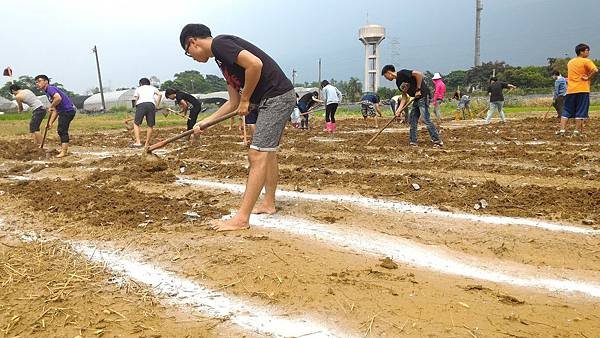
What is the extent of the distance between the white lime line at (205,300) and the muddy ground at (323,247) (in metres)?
0.08

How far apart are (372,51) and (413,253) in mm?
74981

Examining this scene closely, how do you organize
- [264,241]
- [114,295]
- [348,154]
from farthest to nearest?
[348,154] → [264,241] → [114,295]

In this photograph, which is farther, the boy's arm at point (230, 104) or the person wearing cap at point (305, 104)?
the person wearing cap at point (305, 104)

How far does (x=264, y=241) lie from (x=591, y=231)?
260 centimetres

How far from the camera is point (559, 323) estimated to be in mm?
2434

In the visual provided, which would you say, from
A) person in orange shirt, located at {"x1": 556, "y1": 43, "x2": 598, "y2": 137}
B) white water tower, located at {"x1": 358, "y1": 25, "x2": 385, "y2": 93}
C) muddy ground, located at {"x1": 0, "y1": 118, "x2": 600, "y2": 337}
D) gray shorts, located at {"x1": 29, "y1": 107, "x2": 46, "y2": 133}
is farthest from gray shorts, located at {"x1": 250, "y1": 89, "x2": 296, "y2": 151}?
white water tower, located at {"x1": 358, "y1": 25, "x2": 385, "y2": 93}

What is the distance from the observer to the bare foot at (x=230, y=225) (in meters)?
3.83

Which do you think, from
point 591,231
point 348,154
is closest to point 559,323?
point 591,231

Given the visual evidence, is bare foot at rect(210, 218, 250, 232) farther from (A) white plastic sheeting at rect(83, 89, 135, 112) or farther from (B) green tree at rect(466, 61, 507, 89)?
(A) white plastic sheeting at rect(83, 89, 135, 112)

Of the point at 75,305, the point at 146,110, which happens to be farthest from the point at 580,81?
the point at 75,305

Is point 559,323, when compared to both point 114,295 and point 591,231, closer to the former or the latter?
point 591,231

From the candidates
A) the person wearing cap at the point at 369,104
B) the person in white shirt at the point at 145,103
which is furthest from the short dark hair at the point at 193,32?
the person wearing cap at the point at 369,104

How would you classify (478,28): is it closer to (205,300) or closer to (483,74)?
(483,74)

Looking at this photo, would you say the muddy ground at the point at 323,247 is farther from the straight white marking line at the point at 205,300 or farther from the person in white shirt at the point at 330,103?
the person in white shirt at the point at 330,103
